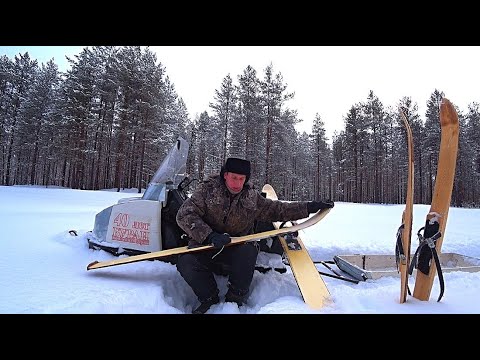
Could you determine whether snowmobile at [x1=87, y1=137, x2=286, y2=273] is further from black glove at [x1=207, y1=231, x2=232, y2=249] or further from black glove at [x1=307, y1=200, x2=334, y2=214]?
black glove at [x1=207, y1=231, x2=232, y2=249]

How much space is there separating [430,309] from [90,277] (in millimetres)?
3427

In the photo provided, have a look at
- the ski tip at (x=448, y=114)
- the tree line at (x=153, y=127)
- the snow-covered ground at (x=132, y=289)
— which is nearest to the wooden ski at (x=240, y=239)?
the snow-covered ground at (x=132, y=289)

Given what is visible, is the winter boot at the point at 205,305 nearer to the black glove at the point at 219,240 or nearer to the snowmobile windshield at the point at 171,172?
the black glove at the point at 219,240

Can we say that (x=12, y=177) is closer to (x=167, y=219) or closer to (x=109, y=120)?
(x=109, y=120)

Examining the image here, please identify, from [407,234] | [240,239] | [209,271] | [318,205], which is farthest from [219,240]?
[407,234]

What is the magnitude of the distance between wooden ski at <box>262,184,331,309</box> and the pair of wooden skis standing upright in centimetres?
70

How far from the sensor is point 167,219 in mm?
3918

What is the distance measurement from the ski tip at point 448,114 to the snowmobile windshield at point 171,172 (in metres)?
3.35

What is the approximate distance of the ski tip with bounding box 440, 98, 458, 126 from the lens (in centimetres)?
253
